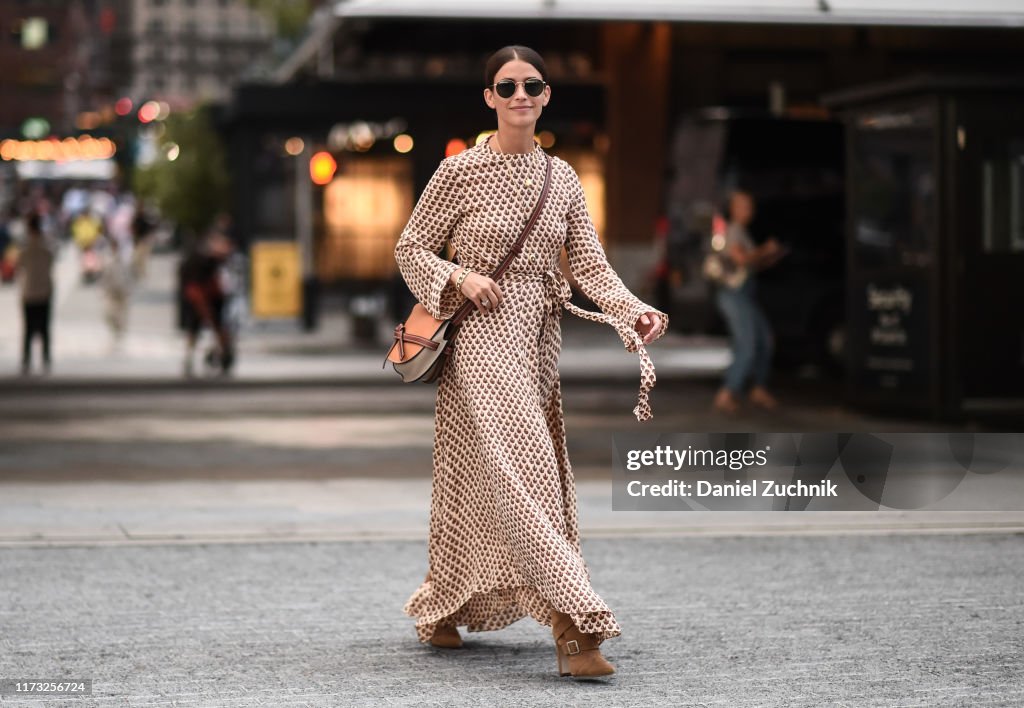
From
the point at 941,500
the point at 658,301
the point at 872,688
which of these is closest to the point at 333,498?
the point at 941,500

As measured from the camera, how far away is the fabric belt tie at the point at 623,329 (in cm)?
573

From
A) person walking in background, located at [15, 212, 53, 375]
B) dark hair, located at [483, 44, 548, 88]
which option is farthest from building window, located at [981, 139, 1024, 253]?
person walking in background, located at [15, 212, 53, 375]

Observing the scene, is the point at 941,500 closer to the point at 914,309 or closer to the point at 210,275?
the point at 914,309

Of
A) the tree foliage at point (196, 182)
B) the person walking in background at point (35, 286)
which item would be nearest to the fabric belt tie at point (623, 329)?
the person walking in background at point (35, 286)

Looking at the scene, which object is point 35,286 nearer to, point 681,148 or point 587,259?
point 681,148

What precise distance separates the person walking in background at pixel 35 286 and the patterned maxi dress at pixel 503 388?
14.8 meters

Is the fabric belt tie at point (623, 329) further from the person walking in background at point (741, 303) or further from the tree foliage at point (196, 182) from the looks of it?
the tree foliage at point (196, 182)

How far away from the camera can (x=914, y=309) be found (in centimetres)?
1402

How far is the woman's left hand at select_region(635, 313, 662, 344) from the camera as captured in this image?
5724mm

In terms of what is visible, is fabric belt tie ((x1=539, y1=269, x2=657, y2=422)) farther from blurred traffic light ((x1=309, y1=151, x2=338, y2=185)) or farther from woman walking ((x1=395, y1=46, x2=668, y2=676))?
blurred traffic light ((x1=309, y1=151, x2=338, y2=185))

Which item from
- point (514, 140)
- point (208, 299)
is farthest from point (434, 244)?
point (208, 299)

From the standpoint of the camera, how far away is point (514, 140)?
5859mm

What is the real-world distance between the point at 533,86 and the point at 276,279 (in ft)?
68.5

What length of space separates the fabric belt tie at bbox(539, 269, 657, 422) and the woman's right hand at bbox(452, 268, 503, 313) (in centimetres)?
24
